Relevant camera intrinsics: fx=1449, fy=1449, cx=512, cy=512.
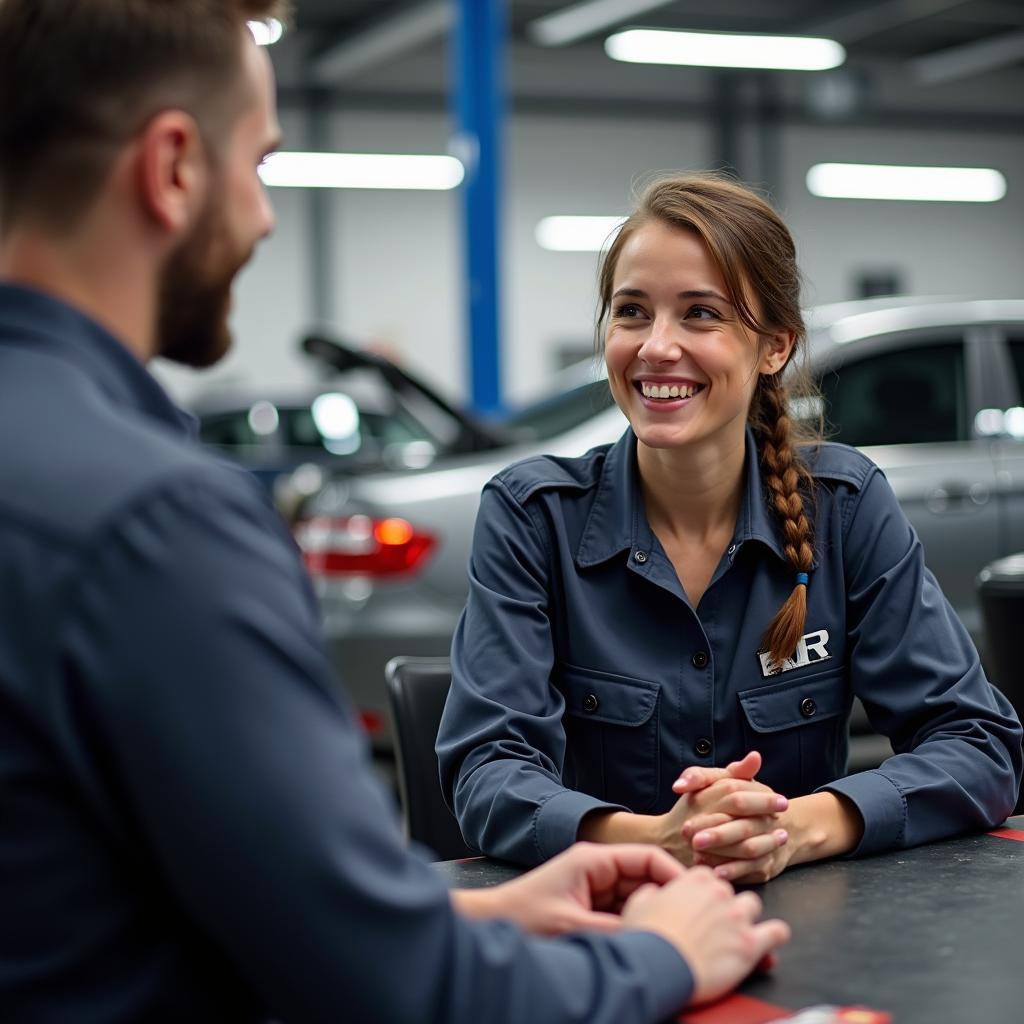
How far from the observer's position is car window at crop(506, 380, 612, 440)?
461 centimetres

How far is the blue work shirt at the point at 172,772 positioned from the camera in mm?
792

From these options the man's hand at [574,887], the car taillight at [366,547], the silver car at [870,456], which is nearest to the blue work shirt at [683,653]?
the man's hand at [574,887]

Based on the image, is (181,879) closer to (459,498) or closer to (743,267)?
(743,267)

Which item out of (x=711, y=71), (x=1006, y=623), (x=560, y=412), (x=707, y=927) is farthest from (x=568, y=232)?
(x=707, y=927)

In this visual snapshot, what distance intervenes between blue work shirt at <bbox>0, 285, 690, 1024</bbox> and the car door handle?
3785 mm

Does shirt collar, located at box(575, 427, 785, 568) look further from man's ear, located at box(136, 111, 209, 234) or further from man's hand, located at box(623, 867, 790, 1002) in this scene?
man's ear, located at box(136, 111, 209, 234)

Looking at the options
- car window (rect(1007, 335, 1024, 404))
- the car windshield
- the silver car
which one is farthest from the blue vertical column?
car window (rect(1007, 335, 1024, 404))

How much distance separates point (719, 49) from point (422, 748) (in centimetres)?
979

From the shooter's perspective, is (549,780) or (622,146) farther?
(622,146)

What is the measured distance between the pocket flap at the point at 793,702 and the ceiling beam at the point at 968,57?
13138 millimetres

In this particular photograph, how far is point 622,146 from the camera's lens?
1568 centimetres

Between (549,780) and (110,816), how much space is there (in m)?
0.90

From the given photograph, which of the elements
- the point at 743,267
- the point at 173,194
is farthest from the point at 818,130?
the point at 173,194

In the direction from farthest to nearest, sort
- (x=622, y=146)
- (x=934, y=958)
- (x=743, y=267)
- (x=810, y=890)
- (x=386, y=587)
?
(x=622, y=146)
(x=386, y=587)
(x=743, y=267)
(x=810, y=890)
(x=934, y=958)
